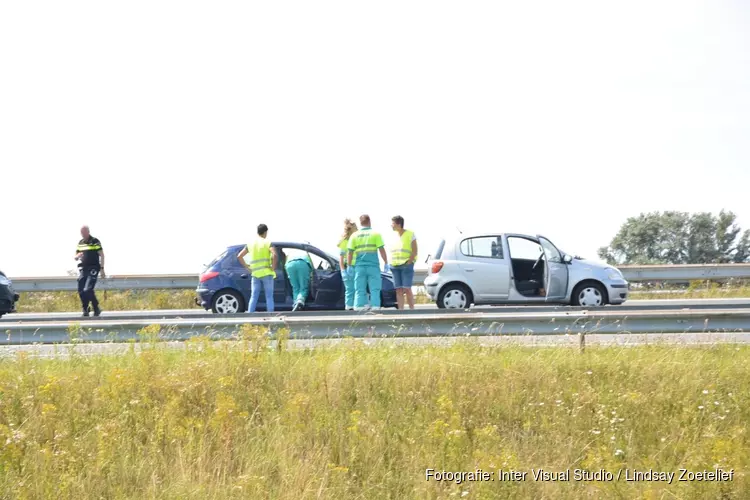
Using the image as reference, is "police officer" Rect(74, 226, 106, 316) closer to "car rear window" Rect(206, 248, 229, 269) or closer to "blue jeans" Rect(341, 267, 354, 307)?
"car rear window" Rect(206, 248, 229, 269)

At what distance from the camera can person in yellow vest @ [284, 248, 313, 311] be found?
16.0 meters

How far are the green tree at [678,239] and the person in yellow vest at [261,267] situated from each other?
19348mm

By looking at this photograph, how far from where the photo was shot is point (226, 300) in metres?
16.5

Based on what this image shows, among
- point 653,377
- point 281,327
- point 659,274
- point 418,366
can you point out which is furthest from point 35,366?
point 659,274

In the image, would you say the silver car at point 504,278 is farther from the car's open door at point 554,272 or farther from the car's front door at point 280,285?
the car's front door at point 280,285

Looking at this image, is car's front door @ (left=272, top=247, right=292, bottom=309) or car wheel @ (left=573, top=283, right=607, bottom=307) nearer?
car wheel @ (left=573, top=283, right=607, bottom=307)

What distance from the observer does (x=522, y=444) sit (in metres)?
6.95

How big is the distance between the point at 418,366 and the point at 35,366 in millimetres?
4076

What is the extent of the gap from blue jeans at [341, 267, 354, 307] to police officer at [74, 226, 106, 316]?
4.77m

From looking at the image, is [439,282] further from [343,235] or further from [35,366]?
[35,366]

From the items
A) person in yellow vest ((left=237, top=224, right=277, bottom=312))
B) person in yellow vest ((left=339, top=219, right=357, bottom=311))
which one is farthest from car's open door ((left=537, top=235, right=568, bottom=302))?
person in yellow vest ((left=237, top=224, right=277, bottom=312))

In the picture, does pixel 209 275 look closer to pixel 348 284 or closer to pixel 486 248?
pixel 348 284

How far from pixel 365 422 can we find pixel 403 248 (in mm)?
8284

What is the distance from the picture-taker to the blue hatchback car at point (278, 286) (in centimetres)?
1620
